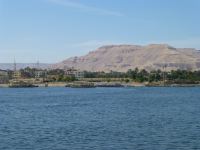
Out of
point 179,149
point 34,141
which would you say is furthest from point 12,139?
point 179,149

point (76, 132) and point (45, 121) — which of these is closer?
point (76, 132)

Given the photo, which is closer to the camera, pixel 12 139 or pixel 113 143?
pixel 113 143

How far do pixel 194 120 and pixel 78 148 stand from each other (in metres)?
20.7

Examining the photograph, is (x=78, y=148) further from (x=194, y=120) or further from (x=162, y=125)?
(x=194, y=120)

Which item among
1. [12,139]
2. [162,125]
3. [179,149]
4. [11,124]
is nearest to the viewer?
[179,149]

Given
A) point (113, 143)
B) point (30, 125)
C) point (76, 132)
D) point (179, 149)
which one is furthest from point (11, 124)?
point (179, 149)

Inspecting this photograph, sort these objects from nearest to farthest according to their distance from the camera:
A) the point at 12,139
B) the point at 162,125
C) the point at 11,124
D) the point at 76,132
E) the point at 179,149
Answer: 1. the point at 179,149
2. the point at 12,139
3. the point at 76,132
4. the point at 162,125
5. the point at 11,124

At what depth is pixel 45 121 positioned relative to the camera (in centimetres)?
5056

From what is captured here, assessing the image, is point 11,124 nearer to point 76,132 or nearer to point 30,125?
point 30,125

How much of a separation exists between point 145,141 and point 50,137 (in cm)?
707

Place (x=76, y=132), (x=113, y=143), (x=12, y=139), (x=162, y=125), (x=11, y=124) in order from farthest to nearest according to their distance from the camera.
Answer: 1. (x=11, y=124)
2. (x=162, y=125)
3. (x=76, y=132)
4. (x=12, y=139)
5. (x=113, y=143)

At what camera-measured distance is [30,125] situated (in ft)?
154

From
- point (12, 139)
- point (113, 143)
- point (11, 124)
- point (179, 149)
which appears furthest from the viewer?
point (11, 124)

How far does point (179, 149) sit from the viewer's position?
103 feet
